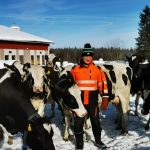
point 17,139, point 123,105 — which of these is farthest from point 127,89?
point 17,139

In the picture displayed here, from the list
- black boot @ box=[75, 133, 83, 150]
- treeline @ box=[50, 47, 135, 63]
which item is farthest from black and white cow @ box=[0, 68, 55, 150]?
treeline @ box=[50, 47, 135, 63]

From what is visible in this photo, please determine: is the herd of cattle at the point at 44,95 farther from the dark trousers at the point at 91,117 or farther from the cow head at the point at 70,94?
the dark trousers at the point at 91,117

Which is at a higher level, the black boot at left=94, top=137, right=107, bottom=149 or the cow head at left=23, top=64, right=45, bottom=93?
the cow head at left=23, top=64, right=45, bottom=93

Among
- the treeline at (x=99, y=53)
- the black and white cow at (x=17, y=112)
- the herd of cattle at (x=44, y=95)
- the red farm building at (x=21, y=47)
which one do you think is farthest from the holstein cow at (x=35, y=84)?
the treeline at (x=99, y=53)

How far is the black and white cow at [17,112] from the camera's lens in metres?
6.01

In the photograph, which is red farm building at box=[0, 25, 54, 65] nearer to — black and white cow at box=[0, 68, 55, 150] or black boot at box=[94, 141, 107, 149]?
black boot at box=[94, 141, 107, 149]

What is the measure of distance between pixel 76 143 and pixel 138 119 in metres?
3.14

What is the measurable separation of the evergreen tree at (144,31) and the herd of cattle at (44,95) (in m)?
56.5

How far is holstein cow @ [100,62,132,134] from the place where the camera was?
9.12m

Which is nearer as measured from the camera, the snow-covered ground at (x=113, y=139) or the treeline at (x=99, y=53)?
the snow-covered ground at (x=113, y=139)

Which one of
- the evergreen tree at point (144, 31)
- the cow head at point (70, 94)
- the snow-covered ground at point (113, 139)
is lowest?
the snow-covered ground at point (113, 139)

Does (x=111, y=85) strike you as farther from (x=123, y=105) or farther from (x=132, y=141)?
(x=132, y=141)

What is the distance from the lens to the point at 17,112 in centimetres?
651

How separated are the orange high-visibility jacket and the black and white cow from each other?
4.72 ft
